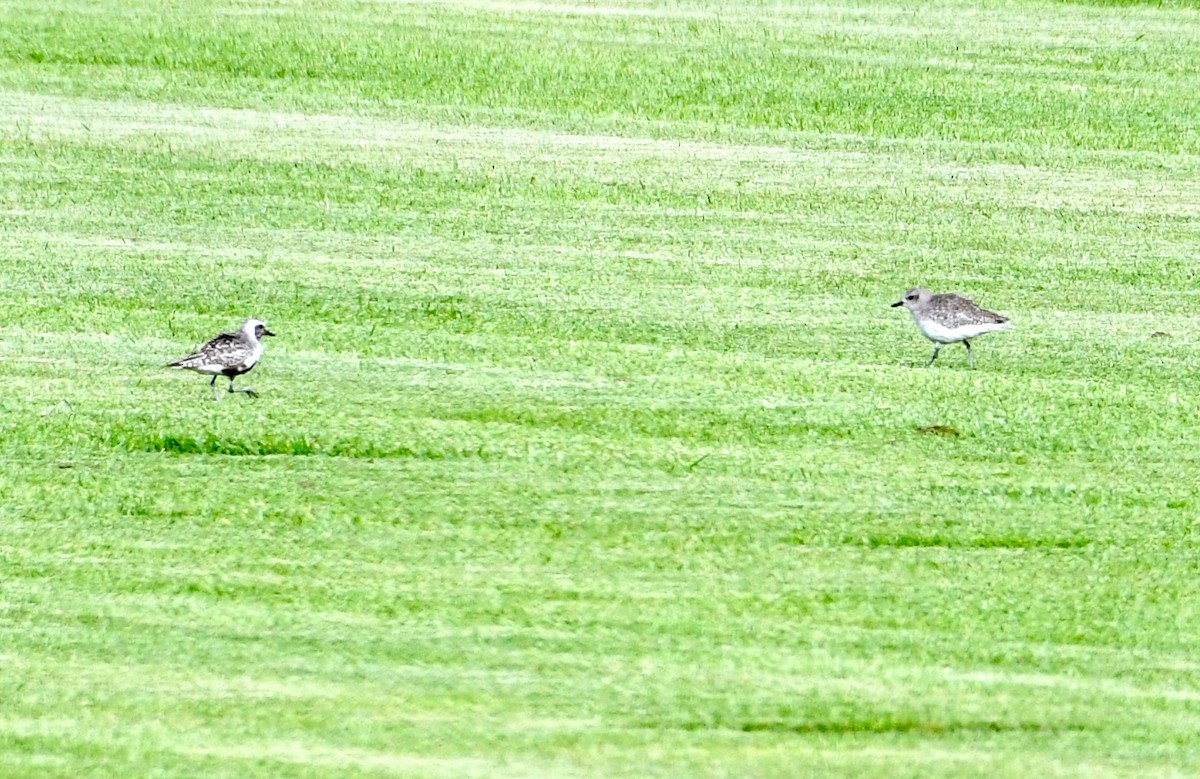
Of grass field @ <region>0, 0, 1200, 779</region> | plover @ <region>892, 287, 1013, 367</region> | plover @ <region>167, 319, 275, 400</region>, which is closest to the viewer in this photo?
grass field @ <region>0, 0, 1200, 779</region>

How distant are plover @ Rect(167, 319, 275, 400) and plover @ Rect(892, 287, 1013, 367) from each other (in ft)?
10.5

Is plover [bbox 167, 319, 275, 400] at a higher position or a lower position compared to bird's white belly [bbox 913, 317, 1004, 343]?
lower

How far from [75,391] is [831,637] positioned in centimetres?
429

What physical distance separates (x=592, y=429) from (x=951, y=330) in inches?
82.3

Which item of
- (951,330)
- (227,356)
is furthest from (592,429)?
(951,330)

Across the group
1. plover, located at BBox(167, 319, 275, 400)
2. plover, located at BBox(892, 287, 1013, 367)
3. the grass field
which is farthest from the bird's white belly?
plover, located at BBox(167, 319, 275, 400)

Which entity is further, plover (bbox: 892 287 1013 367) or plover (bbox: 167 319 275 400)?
plover (bbox: 892 287 1013 367)

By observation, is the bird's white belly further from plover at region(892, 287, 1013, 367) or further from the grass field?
the grass field

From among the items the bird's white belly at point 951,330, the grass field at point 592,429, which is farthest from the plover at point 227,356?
the bird's white belly at point 951,330

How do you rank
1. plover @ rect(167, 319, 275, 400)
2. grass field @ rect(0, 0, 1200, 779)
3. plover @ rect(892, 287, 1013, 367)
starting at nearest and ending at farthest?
grass field @ rect(0, 0, 1200, 779), plover @ rect(167, 319, 275, 400), plover @ rect(892, 287, 1013, 367)

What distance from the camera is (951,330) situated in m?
9.87

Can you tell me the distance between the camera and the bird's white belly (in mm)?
9867

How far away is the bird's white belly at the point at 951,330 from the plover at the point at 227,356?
10.5 feet

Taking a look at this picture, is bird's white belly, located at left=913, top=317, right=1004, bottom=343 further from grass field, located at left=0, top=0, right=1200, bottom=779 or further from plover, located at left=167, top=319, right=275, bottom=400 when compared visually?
plover, located at left=167, top=319, right=275, bottom=400
